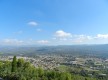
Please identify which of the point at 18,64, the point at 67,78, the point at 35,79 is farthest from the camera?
the point at 18,64

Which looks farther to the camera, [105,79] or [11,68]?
[105,79]

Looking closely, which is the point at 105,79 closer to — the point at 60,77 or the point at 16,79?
the point at 60,77

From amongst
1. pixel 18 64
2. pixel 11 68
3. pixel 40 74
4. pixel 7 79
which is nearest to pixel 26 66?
pixel 18 64

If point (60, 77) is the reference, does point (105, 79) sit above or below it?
below

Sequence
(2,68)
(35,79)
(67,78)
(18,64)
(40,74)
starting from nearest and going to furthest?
(35,79) → (67,78) → (40,74) → (2,68) → (18,64)

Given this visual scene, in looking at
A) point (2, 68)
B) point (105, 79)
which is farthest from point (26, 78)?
point (105, 79)

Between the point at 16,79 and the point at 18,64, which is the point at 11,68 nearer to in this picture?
the point at 18,64

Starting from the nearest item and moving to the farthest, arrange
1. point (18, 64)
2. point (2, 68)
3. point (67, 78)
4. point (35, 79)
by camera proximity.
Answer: point (35, 79), point (67, 78), point (2, 68), point (18, 64)

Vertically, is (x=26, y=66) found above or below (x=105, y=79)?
above

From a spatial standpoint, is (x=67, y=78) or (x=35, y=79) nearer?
(x=35, y=79)
